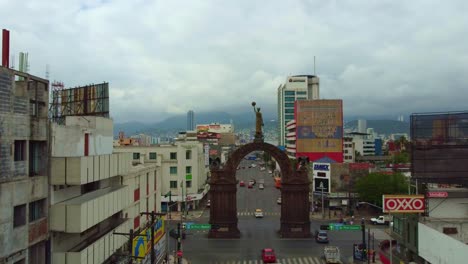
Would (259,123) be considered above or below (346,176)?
above

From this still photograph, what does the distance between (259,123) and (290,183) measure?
9211mm

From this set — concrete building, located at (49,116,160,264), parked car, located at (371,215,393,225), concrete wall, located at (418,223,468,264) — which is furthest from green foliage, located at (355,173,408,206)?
concrete building, located at (49,116,160,264)

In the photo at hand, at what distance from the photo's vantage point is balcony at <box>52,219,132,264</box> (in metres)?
26.5

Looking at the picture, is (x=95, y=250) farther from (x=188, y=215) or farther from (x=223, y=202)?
(x=188, y=215)

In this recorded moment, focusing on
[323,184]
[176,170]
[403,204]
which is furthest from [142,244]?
[323,184]

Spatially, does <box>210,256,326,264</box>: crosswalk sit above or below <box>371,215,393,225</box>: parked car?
below

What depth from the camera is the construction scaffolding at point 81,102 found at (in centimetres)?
4050

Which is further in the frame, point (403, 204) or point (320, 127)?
point (320, 127)

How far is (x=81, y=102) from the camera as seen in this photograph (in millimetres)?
41188

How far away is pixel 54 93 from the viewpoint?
1678 inches

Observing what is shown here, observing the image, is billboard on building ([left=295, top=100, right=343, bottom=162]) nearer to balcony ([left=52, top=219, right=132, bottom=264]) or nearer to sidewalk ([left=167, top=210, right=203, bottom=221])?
sidewalk ([left=167, top=210, right=203, bottom=221])

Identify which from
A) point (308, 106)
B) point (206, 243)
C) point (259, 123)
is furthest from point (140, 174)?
point (308, 106)

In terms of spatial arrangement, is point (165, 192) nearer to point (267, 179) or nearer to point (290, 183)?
point (290, 183)

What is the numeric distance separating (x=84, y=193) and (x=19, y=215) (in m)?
8.67
